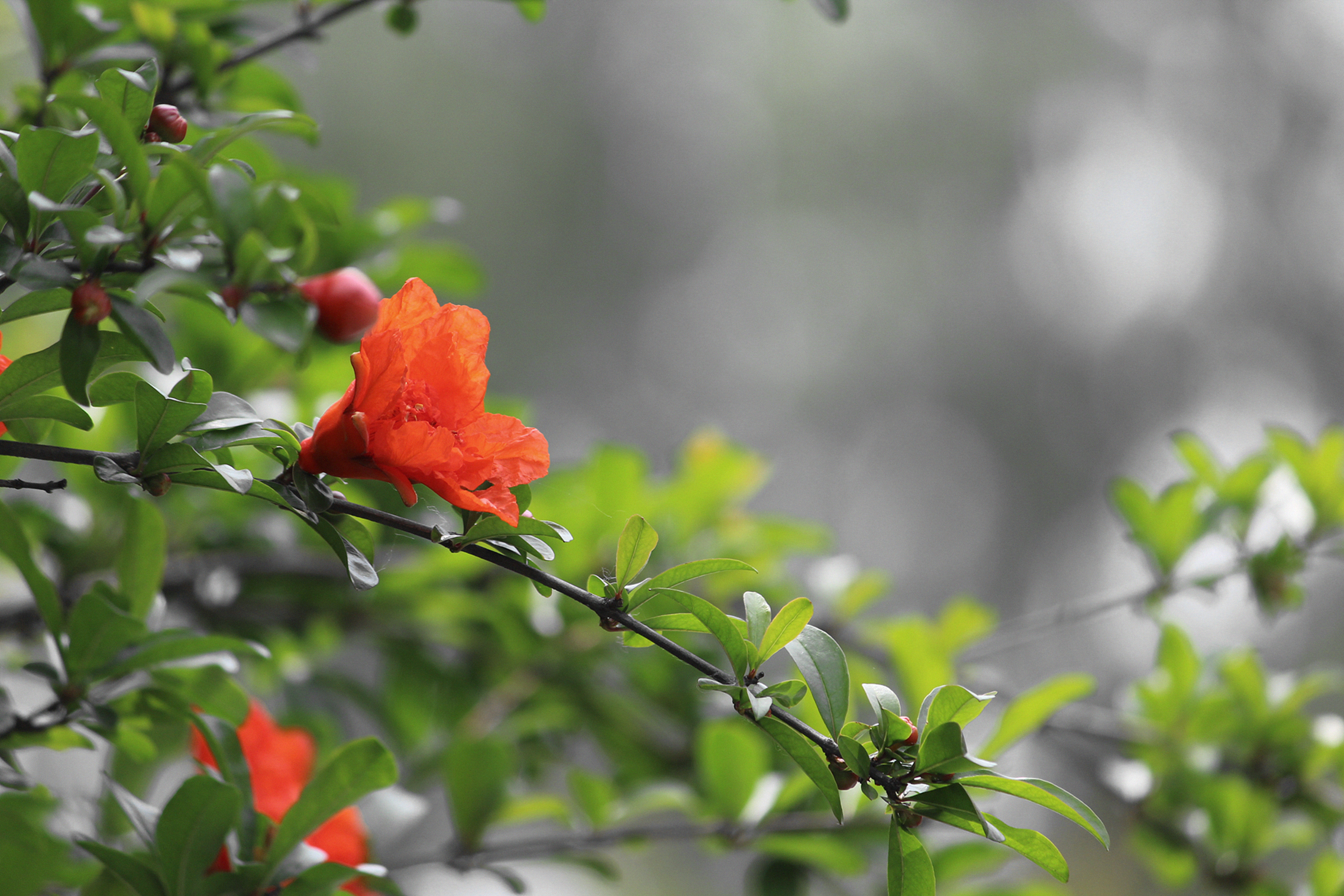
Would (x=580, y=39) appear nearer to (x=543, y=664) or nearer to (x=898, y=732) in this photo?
(x=543, y=664)

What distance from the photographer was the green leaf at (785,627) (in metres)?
0.44

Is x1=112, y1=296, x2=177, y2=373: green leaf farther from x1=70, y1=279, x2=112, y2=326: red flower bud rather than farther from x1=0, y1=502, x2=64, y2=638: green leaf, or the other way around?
x1=0, y1=502, x2=64, y2=638: green leaf

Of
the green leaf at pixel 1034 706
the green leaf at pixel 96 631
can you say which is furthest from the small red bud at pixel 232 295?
the green leaf at pixel 1034 706

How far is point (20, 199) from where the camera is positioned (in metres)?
0.40

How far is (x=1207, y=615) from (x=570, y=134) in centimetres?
407

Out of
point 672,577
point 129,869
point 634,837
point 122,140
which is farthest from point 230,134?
point 634,837

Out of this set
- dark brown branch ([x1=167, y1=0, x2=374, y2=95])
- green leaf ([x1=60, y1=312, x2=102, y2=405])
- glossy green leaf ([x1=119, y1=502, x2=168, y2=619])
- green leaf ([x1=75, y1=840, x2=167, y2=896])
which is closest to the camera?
green leaf ([x1=60, y1=312, x2=102, y2=405])

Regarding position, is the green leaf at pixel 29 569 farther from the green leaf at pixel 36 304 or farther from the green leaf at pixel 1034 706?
the green leaf at pixel 1034 706

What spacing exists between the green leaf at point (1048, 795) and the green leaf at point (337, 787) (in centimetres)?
31

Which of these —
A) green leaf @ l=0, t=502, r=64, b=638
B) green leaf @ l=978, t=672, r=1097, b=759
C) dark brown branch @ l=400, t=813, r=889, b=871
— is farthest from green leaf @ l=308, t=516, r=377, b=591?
green leaf @ l=978, t=672, r=1097, b=759

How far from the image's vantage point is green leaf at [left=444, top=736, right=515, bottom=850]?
0.79 meters

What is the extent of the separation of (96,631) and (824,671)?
0.38 m

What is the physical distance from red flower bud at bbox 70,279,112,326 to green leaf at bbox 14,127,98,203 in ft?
0.13

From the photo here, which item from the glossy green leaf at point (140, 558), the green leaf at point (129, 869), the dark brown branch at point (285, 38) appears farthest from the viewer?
the dark brown branch at point (285, 38)
